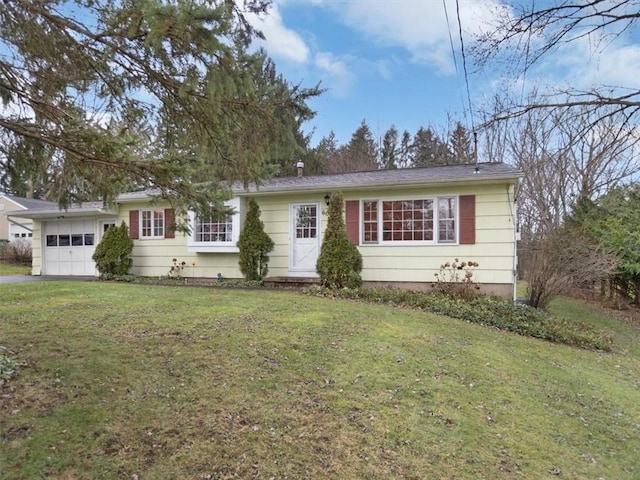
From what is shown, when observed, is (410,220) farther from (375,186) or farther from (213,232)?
(213,232)

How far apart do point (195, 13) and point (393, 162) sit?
88.1ft

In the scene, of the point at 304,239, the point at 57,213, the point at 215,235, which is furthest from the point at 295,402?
the point at 57,213

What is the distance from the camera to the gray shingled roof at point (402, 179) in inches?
378

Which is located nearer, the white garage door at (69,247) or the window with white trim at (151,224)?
the window with white trim at (151,224)

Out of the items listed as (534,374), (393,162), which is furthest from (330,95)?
(393,162)

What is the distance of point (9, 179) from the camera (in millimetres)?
4422

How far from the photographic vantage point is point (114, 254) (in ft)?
41.4

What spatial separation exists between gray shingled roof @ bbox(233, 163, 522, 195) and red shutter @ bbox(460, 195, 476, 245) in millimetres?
468

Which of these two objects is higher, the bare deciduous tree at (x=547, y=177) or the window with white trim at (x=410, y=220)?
the bare deciduous tree at (x=547, y=177)

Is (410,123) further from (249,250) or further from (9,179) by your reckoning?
(9,179)

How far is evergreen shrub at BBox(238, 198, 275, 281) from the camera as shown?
11312 millimetres

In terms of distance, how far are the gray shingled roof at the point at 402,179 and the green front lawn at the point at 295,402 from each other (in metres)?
4.29

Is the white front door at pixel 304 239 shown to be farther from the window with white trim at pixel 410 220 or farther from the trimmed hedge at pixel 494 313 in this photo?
the trimmed hedge at pixel 494 313

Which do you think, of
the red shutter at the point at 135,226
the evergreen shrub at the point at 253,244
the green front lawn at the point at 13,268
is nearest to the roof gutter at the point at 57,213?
the red shutter at the point at 135,226
